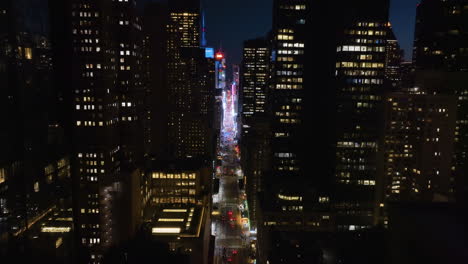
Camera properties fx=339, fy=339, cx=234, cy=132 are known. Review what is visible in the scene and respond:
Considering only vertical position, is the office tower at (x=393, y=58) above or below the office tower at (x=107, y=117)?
above

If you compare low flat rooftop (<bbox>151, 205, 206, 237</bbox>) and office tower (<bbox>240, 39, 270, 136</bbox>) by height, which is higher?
office tower (<bbox>240, 39, 270, 136</bbox>)

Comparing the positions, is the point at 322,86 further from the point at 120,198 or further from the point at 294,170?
the point at 120,198

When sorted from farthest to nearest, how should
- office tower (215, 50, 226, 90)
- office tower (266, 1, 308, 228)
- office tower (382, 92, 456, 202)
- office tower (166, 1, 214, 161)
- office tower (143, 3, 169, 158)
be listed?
office tower (215, 50, 226, 90) < office tower (166, 1, 214, 161) < office tower (143, 3, 169, 158) < office tower (266, 1, 308, 228) < office tower (382, 92, 456, 202)

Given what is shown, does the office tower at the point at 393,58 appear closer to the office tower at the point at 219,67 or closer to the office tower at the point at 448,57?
the office tower at the point at 448,57

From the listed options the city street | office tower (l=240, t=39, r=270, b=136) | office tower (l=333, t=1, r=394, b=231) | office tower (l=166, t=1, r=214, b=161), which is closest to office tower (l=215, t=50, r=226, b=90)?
office tower (l=240, t=39, r=270, b=136)

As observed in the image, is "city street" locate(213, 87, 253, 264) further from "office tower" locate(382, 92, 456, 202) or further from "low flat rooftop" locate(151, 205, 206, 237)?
"office tower" locate(382, 92, 456, 202)

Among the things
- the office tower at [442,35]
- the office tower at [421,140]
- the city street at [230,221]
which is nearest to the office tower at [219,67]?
the city street at [230,221]
